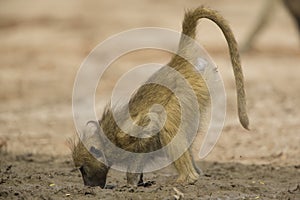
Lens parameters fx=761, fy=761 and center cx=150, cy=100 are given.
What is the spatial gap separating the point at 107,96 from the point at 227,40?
5670mm

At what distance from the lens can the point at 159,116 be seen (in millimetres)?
6246

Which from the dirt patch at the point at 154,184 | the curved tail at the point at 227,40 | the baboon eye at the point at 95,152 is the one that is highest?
the curved tail at the point at 227,40

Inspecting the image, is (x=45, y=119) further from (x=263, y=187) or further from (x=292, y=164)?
Answer: (x=263, y=187)

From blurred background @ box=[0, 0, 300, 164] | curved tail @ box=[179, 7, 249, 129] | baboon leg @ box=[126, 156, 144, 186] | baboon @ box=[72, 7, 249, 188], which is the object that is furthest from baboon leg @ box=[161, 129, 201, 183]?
blurred background @ box=[0, 0, 300, 164]

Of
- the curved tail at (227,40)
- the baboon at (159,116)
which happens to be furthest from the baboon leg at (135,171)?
the curved tail at (227,40)

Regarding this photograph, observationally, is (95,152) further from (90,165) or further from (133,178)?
(133,178)

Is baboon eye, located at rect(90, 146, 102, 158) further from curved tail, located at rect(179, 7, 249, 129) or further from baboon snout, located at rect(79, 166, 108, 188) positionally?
curved tail, located at rect(179, 7, 249, 129)

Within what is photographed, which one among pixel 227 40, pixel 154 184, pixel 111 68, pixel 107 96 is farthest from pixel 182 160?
pixel 111 68

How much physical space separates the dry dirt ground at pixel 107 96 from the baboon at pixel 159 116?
21 centimetres

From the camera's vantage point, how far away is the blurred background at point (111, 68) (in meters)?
8.98

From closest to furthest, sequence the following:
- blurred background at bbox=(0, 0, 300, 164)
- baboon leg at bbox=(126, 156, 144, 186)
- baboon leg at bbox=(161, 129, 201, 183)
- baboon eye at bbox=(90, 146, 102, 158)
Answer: baboon leg at bbox=(161, 129, 201, 183)
baboon leg at bbox=(126, 156, 144, 186)
baboon eye at bbox=(90, 146, 102, 158)
blurred background at bbox=(0, 0, 300, 164)

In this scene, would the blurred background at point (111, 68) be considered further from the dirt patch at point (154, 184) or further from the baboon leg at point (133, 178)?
the baboon leg at point (133, 178)

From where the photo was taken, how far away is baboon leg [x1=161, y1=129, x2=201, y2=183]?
243 inches

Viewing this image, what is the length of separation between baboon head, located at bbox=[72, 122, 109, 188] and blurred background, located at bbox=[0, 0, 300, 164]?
197 centimetres
